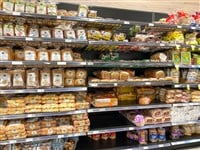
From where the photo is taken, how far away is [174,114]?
3.30m

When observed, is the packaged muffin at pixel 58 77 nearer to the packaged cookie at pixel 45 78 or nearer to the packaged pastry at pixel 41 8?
the packaged cookie at pixel 45 78

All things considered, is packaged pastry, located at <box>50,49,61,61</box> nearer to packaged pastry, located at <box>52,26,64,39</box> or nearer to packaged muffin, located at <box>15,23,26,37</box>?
packaged pastry, located at <box>52,26,64,39</box>

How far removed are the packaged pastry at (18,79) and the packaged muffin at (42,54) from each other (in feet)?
0.88

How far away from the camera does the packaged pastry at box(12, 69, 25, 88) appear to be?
8.60 ft

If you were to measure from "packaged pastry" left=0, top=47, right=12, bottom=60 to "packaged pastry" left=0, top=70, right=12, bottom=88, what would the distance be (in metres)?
0.17

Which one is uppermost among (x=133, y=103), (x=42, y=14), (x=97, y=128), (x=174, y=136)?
(x=42, y=14)

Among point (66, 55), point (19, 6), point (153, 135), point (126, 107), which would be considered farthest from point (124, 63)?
point (19, 6)

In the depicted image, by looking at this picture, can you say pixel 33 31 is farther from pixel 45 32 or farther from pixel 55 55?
pixel 55 55

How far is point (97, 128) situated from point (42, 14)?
1.50 metres

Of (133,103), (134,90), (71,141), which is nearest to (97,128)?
(71,141)

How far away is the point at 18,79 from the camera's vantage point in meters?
2.63

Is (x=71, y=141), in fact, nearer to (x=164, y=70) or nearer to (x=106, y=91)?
(x=106, y=91)

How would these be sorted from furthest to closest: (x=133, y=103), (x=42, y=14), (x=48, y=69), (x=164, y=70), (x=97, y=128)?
(x=164, y=70) → (x=133, y=103) → (x=97, y=128) → (x=48, y=69) → (x=42, y=14)

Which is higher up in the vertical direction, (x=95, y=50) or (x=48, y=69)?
(x=95, y=50)
